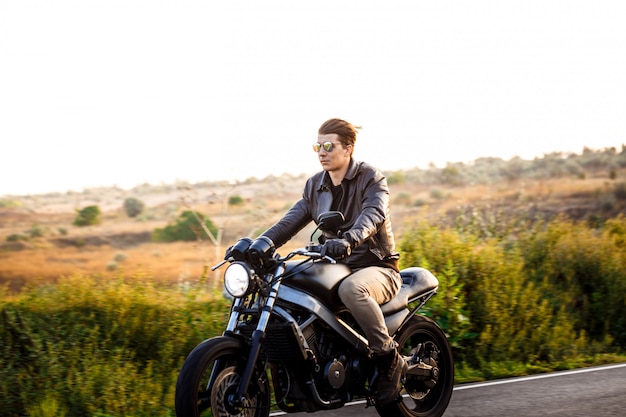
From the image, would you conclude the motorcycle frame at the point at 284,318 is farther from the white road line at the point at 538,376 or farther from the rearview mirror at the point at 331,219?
the white road line at the point at 538,376

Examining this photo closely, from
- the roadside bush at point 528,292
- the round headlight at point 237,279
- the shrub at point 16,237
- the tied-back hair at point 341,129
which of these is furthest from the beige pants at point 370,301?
the shrub at point 16,237

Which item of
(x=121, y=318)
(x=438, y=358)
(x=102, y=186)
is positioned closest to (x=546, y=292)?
(x=438, y=358)

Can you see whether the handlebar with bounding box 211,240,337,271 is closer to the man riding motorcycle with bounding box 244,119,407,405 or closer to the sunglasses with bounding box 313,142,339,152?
the man riding motorcycle with bounding box 244,119,407,405

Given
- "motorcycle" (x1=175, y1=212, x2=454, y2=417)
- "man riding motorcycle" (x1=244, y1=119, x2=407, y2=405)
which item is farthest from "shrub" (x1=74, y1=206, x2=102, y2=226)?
"motorcycle" (x1=175, y1=212, x2=454, y2=417)

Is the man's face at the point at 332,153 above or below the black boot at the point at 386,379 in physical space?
above

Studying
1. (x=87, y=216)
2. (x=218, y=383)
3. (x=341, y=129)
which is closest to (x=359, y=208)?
(x=341, y=129)

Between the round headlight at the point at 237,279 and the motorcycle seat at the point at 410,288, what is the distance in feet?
4.58

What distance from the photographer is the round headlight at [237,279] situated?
586cm

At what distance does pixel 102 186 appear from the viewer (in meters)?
58.9

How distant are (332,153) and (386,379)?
1781 millimetres

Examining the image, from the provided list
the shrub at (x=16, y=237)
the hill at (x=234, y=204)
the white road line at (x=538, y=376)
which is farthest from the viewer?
the shrub at (x=16, y=237)

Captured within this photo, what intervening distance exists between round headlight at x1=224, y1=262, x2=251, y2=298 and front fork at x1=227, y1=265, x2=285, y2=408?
21 centimetres

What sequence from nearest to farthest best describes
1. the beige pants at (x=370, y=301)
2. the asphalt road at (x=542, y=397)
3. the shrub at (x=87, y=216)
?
the beige pants at (x=370, y=301)
the asphalt road at (x=542, y=397)
the shrub at (x=87, y=216)

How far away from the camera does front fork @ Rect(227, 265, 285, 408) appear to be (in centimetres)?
575
